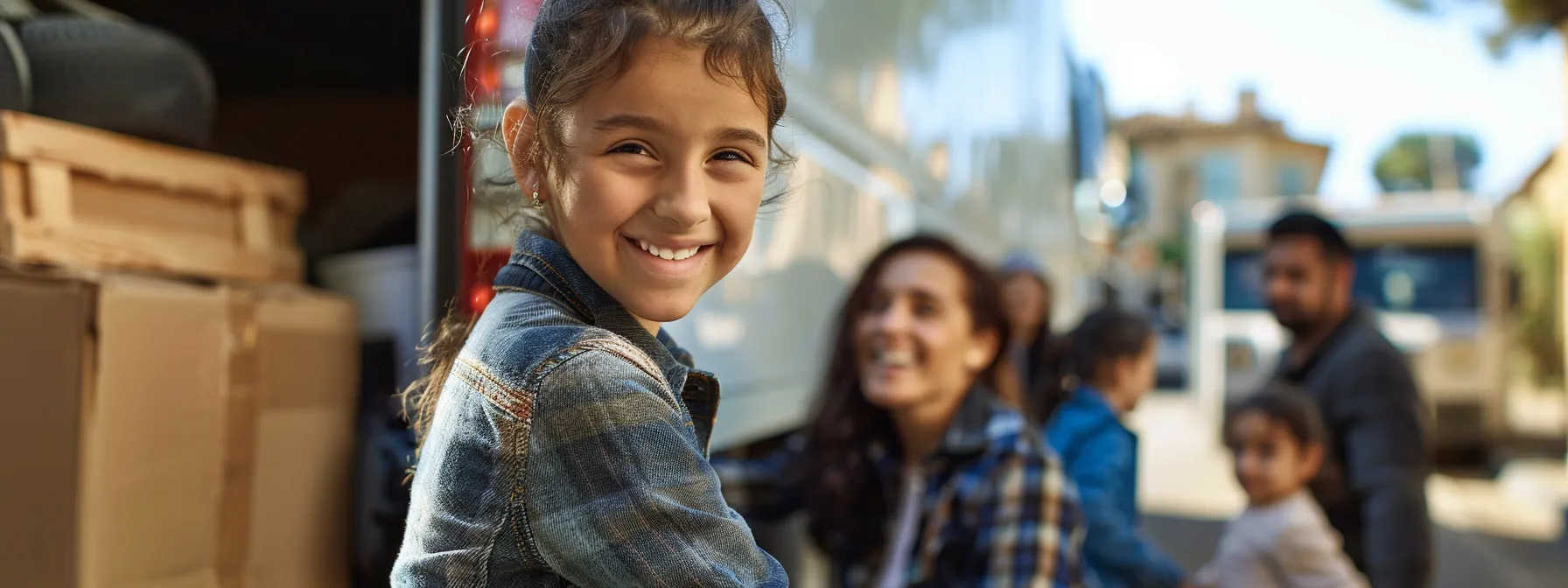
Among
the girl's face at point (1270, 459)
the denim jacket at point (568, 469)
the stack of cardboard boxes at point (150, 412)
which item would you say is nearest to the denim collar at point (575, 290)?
the denim jacket at point (568, 469)

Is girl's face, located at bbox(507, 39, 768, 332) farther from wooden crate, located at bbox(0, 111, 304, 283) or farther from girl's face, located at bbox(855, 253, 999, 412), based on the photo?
girl's face, located at bbox(855, 253, 999, 412)

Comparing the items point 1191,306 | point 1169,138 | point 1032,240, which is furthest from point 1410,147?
point 1032,240

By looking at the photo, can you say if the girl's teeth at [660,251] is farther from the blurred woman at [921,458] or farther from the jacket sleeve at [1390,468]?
the jacket sleeve at [1390,468]

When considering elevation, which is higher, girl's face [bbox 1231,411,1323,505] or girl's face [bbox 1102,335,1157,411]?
girl's face [bbox 1102,335,1157,411]

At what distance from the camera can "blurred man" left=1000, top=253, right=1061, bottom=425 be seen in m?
5.15

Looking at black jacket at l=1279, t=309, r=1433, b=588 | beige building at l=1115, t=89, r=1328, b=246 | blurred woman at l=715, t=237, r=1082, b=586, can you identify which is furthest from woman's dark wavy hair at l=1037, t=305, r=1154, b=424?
beige building at l=1115, t=89, r=1328, b=246

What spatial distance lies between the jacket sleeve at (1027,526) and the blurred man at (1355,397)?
1.58 m

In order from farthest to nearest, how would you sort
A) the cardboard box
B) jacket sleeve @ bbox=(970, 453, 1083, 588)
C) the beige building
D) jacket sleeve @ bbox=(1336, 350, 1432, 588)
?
the beige building < jacket sleeve @ bbox=(1336, 350, 1432, 588) < jacket sleeve @ bbox=(970, 453, 1083, 588) < the cardboard box

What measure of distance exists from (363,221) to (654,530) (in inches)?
27.9

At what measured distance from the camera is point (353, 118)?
0.75 metres

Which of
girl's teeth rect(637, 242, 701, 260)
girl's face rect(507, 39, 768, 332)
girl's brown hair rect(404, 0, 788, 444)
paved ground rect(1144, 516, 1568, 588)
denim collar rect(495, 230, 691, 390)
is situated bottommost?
paved ground rect(1144, 516, 1568, 588)

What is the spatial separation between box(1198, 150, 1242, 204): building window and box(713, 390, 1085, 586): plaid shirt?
60.7 m

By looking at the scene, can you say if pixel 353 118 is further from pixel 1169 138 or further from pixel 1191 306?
pixel 1169 138

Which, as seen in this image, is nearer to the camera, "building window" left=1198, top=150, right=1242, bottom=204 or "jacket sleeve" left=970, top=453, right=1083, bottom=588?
"jacket sleeve" left=970, top=453, right=1083, bottom=588
